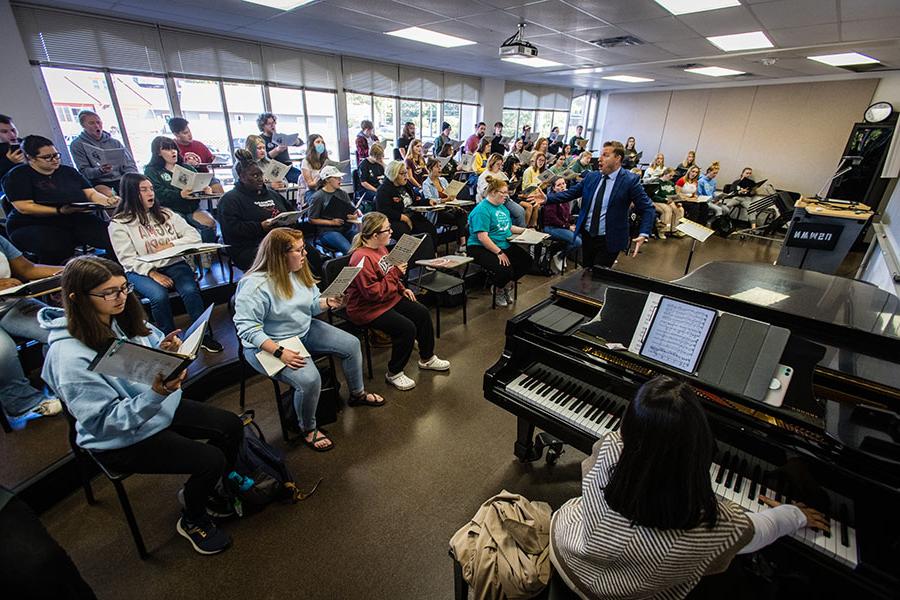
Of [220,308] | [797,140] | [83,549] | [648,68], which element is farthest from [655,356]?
[797,140]

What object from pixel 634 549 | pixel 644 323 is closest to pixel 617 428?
pixel 644 323

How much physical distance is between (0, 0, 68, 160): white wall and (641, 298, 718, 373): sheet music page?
22.3ft

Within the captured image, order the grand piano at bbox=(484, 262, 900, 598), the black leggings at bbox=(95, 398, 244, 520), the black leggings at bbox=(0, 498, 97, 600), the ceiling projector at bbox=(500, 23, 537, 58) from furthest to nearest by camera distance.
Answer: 1. the ceiling projector at bbox=(500, 23, 537, 58)
2. the black leggings at bbox=(95, 398, 244, 520)
3. the grand piano at bbox=(484, 262, 900, 598)
4. the black leggings at bbox=(0, 498, 97, 600)

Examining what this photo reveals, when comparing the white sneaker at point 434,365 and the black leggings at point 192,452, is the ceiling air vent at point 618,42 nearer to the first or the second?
the white sneaker at point 434,365

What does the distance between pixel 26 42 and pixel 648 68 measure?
9.20 m

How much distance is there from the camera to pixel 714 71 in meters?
Result: 7.69

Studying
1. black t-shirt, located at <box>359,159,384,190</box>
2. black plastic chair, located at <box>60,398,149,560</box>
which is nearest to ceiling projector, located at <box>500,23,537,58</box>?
black t-shirt, located at <box>359,159,384,190</box>

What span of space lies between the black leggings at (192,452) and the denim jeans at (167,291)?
1333 mm

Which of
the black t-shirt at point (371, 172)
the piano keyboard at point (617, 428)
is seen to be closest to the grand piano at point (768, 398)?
the piano keyboard at point (617, 428)

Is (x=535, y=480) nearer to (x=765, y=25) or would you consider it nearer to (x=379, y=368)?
(x=379, y=368)

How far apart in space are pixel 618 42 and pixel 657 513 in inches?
245

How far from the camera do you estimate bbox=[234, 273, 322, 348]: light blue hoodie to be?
219cm

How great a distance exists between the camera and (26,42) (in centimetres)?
457

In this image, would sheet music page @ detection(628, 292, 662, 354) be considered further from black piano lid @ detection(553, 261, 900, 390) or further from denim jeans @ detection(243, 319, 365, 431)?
denim jeans @ detection(243, 319, 365, 431)
